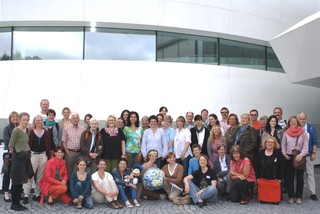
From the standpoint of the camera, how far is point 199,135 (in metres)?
7.93

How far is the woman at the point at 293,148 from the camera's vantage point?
23.7 feet

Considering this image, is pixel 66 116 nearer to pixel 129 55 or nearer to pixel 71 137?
pixel 71 137

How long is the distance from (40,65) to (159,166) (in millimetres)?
5827

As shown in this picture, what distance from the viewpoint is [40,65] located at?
1123 centimetres

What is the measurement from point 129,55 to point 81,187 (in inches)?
239

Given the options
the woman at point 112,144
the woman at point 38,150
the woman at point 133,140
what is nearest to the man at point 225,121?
the woman at point 133,140

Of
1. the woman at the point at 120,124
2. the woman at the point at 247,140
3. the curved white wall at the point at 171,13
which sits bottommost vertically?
the woman at the point at 247,140

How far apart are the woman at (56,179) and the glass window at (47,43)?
5.28 metres

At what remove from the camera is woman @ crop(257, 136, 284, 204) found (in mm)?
7027

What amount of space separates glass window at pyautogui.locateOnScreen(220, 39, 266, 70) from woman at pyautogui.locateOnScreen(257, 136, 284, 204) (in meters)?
5.81

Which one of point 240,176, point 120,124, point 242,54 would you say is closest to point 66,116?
point 120,124

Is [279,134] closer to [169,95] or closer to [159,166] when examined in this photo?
[159,166]

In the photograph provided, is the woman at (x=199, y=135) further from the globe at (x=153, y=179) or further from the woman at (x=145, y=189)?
the globe at (x=153, y=179)

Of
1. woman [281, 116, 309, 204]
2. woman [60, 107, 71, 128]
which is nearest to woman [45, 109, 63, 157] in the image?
woman [60, 107, 71, 128]
